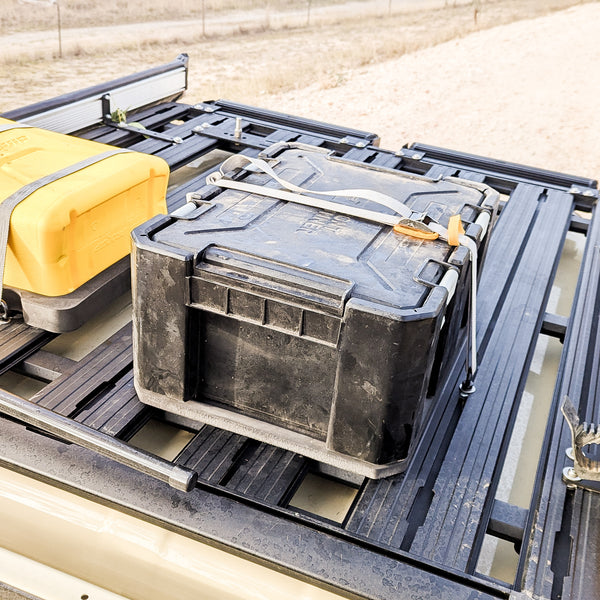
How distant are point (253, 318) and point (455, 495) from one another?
2.42ft

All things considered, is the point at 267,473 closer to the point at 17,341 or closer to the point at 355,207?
the point at 355,207

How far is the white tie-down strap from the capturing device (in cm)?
207

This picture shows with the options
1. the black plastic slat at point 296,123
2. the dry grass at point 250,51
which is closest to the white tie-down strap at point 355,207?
the black plastic slat at point 296,123

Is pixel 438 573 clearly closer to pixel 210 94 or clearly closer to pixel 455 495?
pixel 455 495

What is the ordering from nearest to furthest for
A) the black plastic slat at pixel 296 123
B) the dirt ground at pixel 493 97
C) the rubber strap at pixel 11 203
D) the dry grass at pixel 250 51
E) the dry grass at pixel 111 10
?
the rubber strap at pixel 11 203 → the black plastic slat at pixel 296 123 → the dirt ground at pixel 493 97 → the dry grass at pixel 250 51 → the dry grass at pixel 111 10

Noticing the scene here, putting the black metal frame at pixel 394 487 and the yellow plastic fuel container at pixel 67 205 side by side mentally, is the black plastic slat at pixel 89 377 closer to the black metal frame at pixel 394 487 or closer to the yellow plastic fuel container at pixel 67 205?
the black metal frame at pixel 394 487

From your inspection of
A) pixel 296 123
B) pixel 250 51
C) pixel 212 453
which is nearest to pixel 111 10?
pixel 250 51

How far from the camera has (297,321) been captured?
1801 mm

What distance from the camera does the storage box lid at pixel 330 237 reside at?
5.96ft

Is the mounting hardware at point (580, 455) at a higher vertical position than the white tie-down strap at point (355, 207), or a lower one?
lower

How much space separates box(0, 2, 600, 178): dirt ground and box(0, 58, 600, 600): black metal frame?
735 cm

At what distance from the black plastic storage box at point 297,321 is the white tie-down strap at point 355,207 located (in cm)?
1

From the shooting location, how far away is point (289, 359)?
190 cm

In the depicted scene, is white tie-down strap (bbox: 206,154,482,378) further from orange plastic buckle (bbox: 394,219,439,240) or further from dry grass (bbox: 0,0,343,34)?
dry grass (bbox: 0,0,343,34)
